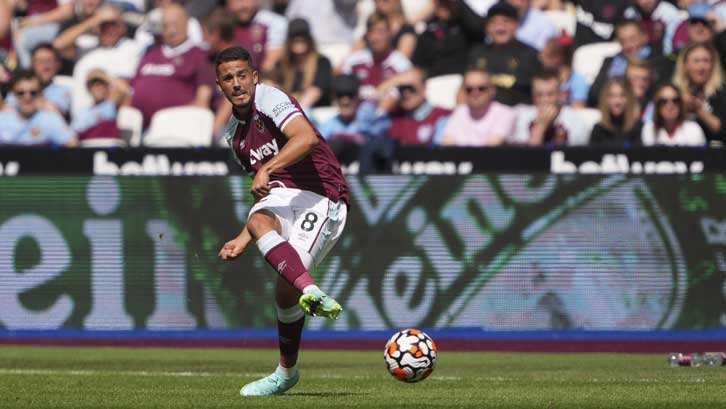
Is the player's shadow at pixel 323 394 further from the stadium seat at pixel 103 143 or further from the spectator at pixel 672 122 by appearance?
the spectator at pixel 672 122

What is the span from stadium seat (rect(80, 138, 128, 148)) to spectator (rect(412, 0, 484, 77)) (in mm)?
3838

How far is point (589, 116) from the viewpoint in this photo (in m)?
A: 16.3

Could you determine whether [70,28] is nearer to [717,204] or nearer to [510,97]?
[510,97]

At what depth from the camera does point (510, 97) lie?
659 inches

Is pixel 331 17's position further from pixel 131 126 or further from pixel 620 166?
pixel 620 166

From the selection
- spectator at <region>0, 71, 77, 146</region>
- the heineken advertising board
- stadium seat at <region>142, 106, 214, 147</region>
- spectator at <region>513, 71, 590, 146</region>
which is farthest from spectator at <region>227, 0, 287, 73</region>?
spectator at <region>513, 71, 590, 146</region>

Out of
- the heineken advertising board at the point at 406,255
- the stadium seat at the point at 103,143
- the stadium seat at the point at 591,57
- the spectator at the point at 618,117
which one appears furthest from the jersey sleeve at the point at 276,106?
the stadium seat at the point at 591,57

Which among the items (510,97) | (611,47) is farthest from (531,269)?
(611,47)

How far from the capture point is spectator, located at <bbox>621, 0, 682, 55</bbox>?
1722 cm

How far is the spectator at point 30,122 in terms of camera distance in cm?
1745

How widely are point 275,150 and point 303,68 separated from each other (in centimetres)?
873

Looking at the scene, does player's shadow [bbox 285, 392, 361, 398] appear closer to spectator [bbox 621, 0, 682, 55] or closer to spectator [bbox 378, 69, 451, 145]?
spectator [bbox 378, 69, 451, 145]

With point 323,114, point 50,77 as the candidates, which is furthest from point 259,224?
point 50,77

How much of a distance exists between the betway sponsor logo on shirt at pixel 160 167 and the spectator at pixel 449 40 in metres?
3.42
